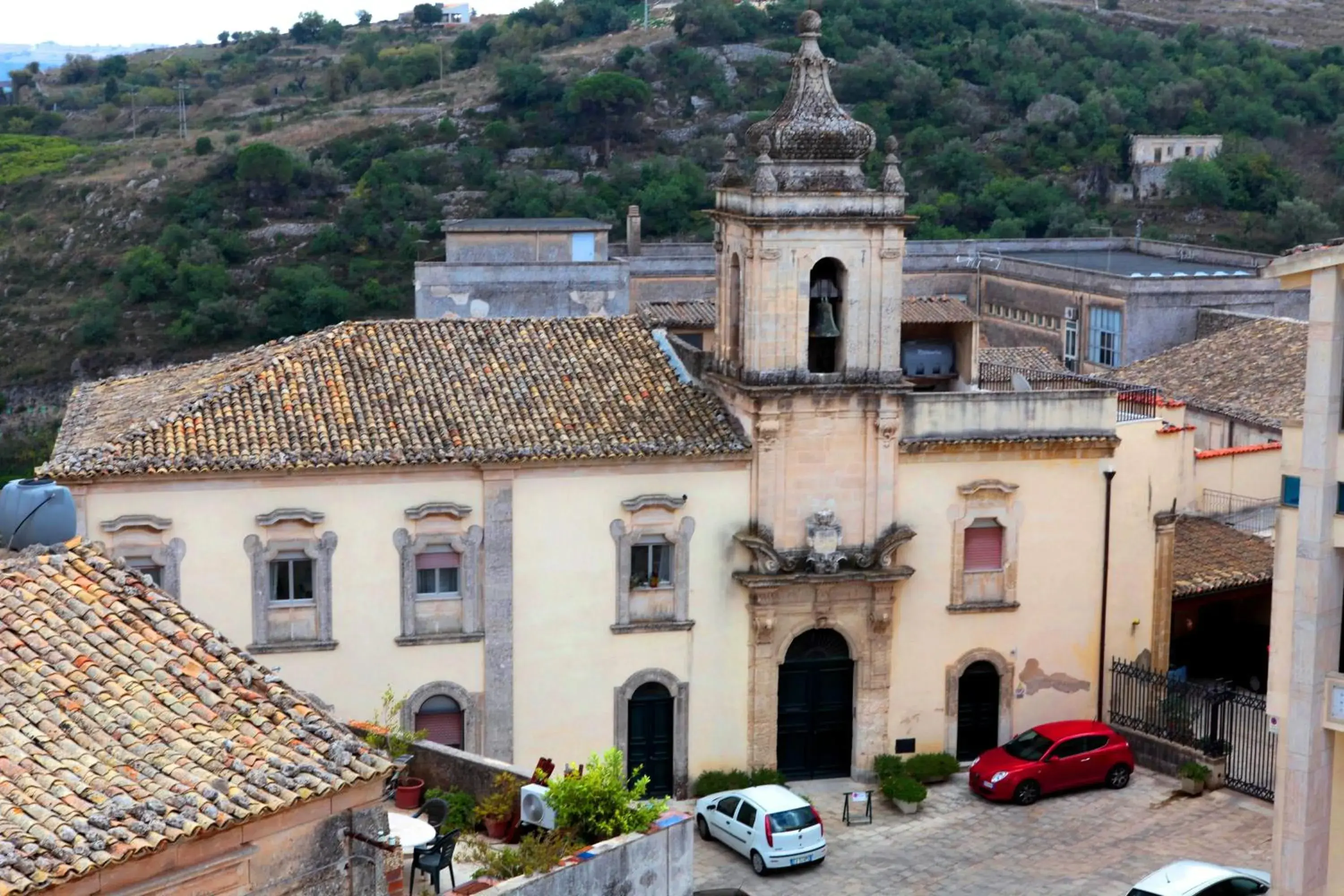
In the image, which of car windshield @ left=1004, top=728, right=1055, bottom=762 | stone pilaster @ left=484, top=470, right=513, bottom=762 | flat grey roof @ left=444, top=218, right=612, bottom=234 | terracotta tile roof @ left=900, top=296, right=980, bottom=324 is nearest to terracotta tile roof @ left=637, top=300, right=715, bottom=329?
flat grey roof @ left=444, top=218, right=612, bottom=234

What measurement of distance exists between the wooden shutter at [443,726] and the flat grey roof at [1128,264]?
111 ft

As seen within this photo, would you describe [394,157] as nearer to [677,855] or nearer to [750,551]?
[750,551]

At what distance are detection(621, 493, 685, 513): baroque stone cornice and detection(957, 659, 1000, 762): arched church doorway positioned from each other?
21.8 feet

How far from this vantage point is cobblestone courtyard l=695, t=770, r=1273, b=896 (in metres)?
31.0

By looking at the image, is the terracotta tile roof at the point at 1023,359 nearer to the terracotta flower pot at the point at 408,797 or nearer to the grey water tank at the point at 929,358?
the grey water tank at the point at 929,358

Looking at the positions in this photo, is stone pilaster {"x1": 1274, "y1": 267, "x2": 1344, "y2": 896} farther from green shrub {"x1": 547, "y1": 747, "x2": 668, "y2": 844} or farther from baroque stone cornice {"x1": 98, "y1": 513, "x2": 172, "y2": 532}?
baroque stone cornice {"x1": 98, "y1": 513, "x2": 172, "y2": 532}

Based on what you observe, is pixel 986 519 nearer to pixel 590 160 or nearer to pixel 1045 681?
pixel 1045 681

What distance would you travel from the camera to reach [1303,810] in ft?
86.3

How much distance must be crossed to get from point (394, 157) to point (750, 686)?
204 feet

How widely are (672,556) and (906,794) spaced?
19.1 feet

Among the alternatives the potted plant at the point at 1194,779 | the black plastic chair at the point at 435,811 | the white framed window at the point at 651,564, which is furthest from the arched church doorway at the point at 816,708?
the black plastic chair at the point at 435,811

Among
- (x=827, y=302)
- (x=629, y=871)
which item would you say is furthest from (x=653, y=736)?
(x=629, y=871)

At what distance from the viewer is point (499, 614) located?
111 feet

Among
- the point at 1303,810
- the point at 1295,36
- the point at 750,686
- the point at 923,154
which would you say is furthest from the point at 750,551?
the point at 1295,36
